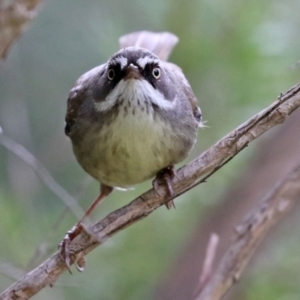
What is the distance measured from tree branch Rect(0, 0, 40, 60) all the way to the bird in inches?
18.6

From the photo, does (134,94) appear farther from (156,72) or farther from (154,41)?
(154,41)

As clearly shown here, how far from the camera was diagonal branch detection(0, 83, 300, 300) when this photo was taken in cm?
292

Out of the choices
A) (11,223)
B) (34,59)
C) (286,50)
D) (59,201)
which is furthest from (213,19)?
(11,223)

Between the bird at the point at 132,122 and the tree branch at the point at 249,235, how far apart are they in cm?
42

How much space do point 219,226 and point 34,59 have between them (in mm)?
1844

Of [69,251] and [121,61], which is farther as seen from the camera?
[121,61]

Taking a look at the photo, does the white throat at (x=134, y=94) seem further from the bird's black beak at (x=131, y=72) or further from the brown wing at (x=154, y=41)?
the brown wing at (x=154, y=41)

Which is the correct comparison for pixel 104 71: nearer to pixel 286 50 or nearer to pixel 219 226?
pixel 286 50

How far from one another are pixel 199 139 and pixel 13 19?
230 cm

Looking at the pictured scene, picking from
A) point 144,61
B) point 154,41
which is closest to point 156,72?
point 144,61

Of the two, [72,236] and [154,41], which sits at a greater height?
[154,41]

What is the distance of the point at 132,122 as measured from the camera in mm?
3357

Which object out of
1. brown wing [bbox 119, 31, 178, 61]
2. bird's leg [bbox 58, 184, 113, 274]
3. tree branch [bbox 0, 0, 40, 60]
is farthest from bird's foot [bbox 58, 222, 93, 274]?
brown wing [bbox 119, 31, 178, 61]

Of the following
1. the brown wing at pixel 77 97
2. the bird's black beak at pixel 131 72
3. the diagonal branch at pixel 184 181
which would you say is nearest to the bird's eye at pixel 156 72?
the bird's black beak at pixel 131 72
